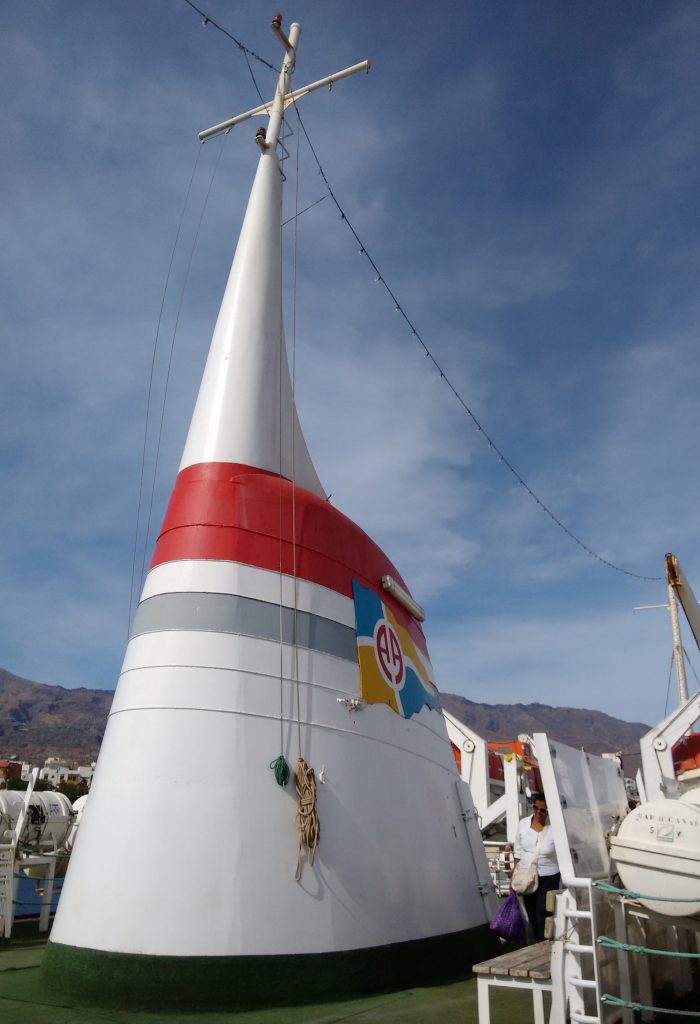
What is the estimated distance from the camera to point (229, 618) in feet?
20.4

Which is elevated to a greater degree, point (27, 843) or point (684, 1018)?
point (27, 843)

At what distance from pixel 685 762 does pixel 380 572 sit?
42.6 ft

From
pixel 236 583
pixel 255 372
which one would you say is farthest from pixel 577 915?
pixel 255 372

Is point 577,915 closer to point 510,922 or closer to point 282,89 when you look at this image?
point 510,922

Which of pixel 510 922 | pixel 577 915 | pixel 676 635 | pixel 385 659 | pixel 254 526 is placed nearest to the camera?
pixel 577 915

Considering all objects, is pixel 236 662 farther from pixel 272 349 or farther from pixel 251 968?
pixel 272 349

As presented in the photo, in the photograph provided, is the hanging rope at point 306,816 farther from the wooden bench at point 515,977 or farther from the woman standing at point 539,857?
the woman standing at point 539,857

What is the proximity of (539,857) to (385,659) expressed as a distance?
2.27 meters

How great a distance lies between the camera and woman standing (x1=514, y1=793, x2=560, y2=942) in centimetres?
632

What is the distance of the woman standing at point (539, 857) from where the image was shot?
6320 millimetres

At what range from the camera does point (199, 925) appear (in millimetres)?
5184

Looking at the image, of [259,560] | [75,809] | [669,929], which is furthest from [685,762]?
[259,560]

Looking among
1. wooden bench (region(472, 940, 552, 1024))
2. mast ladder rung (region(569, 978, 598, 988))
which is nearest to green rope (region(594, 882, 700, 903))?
mast ladder rung (region(569, 978, 598, 988))

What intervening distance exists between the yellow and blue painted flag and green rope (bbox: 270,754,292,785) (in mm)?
1184
